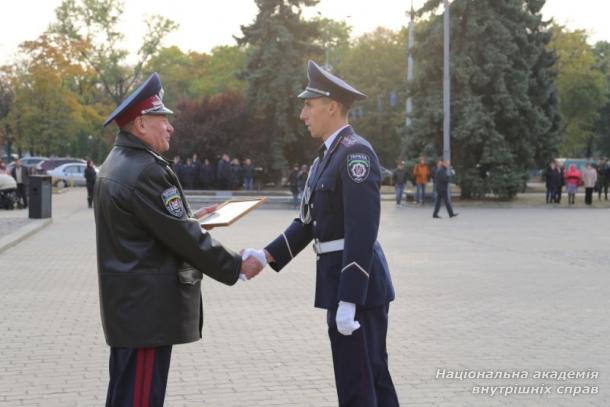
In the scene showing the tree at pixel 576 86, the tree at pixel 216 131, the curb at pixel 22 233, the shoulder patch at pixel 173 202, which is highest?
the tree at pixel 576 86

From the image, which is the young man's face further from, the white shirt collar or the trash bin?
the trash bin

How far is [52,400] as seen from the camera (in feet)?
19.2

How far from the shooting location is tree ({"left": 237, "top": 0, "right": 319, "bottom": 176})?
1754 inches

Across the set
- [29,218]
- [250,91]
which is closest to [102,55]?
[250,91]

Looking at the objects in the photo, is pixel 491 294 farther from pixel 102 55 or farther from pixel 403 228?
pixel 102 55

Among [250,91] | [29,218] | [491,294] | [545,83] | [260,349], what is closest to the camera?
[260,349]

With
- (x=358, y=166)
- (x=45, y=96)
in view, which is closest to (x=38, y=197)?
(x=358, y=166)

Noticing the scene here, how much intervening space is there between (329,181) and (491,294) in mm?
6696

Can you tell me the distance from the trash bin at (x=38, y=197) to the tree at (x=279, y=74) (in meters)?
22.0

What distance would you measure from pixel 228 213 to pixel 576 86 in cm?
5380

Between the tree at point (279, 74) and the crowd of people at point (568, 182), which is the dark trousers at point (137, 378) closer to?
the crowd of people at point (568, 182)

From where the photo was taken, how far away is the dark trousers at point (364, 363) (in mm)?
4258

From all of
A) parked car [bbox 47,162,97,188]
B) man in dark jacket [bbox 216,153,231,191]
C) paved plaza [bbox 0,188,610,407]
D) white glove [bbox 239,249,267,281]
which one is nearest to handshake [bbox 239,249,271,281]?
white glove [bbox 239,249,267,281]

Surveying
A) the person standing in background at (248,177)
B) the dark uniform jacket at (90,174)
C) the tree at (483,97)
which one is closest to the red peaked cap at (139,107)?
the dark uniform jacket at (90,174)
